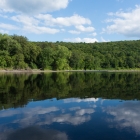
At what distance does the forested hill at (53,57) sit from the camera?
97.5 m

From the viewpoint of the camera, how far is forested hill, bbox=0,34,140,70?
97500 mm

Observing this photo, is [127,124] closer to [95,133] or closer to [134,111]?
[95,133]

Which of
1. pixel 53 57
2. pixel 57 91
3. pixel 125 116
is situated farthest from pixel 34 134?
pixel 53 57

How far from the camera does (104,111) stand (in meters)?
16.6

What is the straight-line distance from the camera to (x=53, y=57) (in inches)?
4715

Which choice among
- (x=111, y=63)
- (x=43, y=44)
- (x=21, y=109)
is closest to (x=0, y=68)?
(x=43, y=44)

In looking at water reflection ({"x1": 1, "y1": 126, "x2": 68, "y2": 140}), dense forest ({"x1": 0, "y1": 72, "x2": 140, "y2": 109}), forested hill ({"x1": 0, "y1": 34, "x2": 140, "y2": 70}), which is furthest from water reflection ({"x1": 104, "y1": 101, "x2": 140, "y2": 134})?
forested hill ({"x1": 0, "y1": 34, "x2": 140, "y2": 70})

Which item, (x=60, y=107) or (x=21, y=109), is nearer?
(x=21, y=109)

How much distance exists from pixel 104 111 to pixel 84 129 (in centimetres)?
525

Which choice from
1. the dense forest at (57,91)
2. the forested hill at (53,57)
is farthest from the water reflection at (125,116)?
the forested hill at (53,57)

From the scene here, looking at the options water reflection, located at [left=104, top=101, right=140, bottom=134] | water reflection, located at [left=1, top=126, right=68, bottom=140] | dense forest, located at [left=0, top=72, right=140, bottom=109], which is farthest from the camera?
dense forest, located at [left=0, top=72, right=140, bottom=109]

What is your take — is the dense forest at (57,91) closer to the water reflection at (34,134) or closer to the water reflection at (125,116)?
the water reflection at (125,116)

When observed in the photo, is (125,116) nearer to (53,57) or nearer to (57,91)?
(57,91)

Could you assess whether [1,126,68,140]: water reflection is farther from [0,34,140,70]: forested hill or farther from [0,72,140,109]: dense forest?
[0,34,140,70]: forested hill
